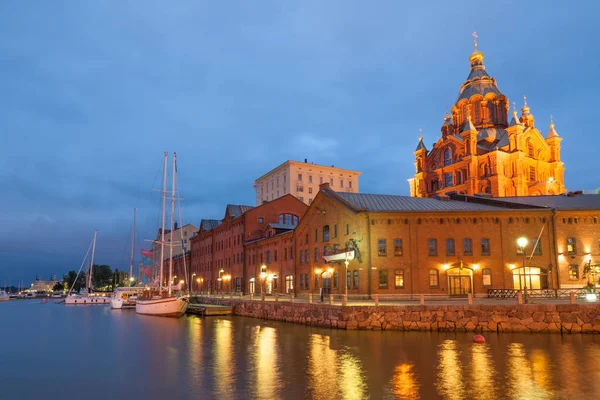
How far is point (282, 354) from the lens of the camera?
85.0ft

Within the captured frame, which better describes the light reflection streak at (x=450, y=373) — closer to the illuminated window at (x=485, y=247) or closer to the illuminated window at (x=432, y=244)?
the illuminated window at (x=432, y=244)

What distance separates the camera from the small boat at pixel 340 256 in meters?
46.1

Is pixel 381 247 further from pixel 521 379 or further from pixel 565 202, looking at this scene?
pixel 521 379

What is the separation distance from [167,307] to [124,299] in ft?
107

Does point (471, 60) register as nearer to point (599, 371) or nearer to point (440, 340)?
point (440, 340)

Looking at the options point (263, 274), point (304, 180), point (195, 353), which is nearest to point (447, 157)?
point (304, 180)

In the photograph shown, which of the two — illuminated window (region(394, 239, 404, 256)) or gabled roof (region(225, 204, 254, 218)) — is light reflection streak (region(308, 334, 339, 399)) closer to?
illuminated window (region(394, 239, 404, 256))

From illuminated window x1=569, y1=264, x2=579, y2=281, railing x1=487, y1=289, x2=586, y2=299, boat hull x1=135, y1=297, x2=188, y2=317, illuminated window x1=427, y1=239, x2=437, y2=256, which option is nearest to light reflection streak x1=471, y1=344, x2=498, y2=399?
railing x1=487, y1=289, x2=586, y2=299

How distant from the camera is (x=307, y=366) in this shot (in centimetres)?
2227

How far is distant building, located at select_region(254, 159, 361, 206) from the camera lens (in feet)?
364

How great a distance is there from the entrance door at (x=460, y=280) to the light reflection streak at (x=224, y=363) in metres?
20.7

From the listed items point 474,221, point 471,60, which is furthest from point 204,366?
point 471,60

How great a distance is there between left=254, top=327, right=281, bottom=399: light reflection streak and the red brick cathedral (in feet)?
168

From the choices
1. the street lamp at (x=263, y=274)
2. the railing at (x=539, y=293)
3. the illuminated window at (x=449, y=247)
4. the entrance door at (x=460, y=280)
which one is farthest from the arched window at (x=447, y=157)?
the railing at (x=539, y=293)
